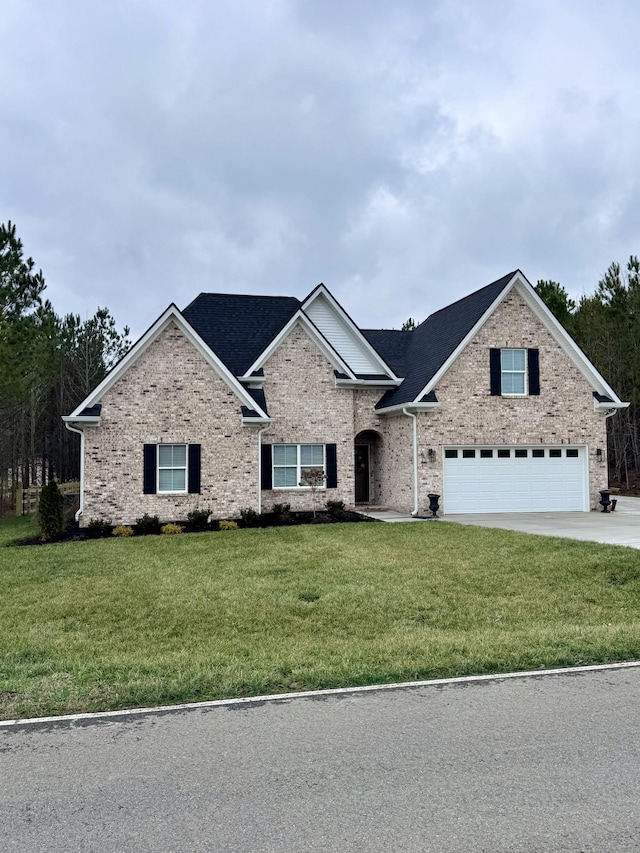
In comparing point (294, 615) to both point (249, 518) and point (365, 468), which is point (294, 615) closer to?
point (249, 518)

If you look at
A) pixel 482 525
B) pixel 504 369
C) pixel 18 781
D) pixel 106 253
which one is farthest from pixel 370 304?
pixel 18 781

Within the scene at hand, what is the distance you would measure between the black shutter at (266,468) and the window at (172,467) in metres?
2.67

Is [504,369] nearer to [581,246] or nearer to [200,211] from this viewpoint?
[200,211]

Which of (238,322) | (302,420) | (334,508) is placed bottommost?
(334,508)

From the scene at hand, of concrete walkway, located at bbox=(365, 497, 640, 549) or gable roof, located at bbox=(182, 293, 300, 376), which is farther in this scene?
gable roof, located at bbox=(182, 293, 300, 376)

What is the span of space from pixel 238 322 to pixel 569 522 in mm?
12822

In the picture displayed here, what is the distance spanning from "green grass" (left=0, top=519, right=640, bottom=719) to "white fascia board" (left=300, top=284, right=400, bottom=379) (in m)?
9.77

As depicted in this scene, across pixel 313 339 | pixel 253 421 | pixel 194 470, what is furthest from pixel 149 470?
pixel 313 339

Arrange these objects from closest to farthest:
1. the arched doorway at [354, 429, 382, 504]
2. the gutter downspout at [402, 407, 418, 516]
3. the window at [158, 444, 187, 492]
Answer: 1. the window at [158, 444, 187, 492]
2. the gutter downspout at [402, 407, 418, 516]
3. the arched doorway at [354, 429, 382, 504]

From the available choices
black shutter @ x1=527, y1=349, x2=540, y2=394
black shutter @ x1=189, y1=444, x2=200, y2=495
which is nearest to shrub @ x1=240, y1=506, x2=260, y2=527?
black shutter @ x1=189, y1=444, x2=200, y2=495

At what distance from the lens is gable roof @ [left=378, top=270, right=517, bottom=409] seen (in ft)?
71.3

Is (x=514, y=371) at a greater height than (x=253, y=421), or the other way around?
(x=514, y=371)

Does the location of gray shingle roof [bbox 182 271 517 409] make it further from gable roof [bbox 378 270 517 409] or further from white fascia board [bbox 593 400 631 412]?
white fascia board [bbox 593 400 631 412]

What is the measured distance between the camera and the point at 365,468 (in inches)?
984
